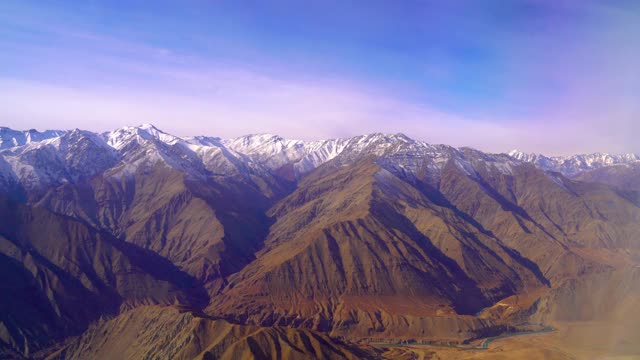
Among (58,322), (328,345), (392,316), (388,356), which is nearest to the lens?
(328,345)

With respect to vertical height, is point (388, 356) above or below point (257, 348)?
below

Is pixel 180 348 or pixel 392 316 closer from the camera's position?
pixel 180 348

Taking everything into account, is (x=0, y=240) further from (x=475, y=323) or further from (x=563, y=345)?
(x=563, y=345)

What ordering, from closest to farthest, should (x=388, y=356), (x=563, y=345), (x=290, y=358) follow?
(x=290, y=358), (x=388, y=356), (x=563, y=345)

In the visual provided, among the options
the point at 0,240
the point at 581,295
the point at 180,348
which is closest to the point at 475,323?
the point at 581,295

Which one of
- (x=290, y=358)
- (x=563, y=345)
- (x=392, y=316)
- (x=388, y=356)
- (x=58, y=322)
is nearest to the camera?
(x=290, y=358)

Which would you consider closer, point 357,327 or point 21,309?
point 21,309

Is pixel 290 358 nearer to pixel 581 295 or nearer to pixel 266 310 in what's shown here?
pixel 266 310

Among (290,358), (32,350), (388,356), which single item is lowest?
(32,350)

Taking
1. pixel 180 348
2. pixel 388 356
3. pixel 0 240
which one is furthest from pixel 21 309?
pixel 388 356
